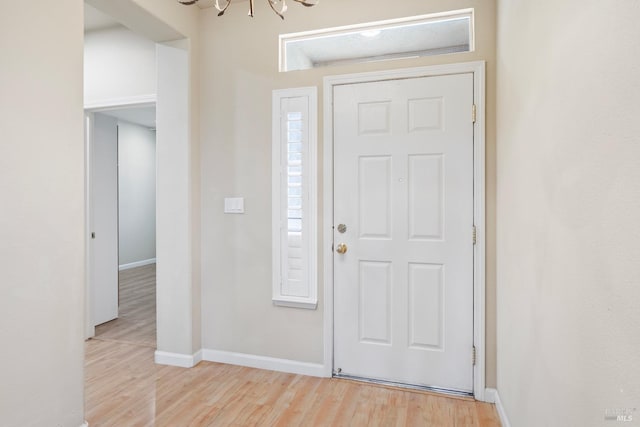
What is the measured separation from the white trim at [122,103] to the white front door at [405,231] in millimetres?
1732

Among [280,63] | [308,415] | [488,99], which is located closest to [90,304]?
[308,415]

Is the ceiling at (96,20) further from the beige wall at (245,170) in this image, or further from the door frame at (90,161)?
the beige wall at (245,170)

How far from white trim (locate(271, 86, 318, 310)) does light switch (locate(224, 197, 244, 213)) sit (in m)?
0.27

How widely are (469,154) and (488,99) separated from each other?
36 centimetres

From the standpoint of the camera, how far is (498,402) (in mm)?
2252

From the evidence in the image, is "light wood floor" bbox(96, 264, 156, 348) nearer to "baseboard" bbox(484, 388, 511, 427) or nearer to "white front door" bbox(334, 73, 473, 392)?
"white front door" bbox(334, 73, 473, 392)

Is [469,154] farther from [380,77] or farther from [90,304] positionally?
[90,304]

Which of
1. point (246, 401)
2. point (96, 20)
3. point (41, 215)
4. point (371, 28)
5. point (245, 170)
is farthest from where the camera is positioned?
point (96, 20)

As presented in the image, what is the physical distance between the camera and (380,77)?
8.34ft

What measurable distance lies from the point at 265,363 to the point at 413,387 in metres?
1.08

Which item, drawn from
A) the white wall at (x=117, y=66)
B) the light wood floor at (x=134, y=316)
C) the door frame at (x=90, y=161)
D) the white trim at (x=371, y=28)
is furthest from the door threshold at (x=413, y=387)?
the white wall at (x=117, y=66)

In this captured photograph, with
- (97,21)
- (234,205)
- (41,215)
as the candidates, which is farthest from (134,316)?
(97,21)

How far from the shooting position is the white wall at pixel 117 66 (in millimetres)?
3359

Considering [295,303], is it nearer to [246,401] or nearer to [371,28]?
[246,401]
